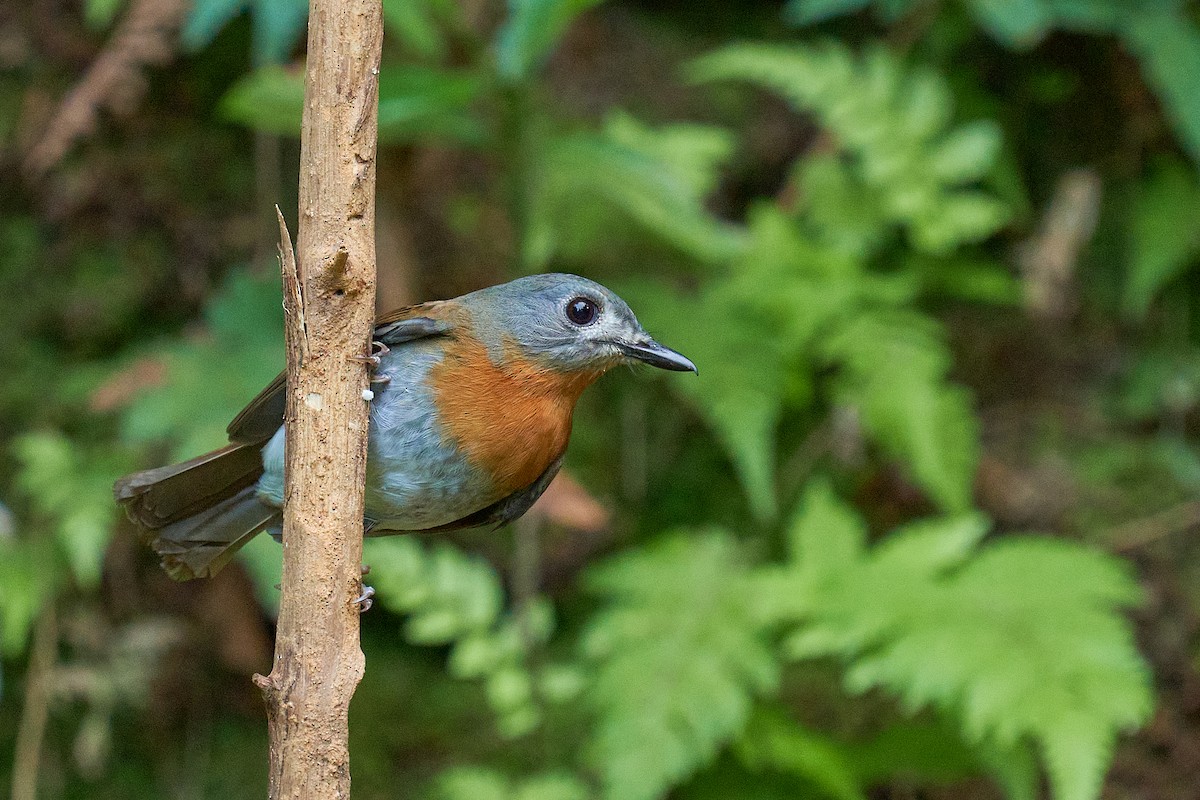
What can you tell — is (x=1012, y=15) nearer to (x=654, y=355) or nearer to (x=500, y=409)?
(x=654, y=355)

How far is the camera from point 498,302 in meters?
2.65

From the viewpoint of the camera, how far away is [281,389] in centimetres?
248

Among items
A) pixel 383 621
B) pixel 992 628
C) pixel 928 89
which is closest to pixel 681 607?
pixel 992 628

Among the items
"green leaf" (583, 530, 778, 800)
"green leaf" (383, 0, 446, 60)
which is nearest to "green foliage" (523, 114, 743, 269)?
"green leaf" (383, 0, 446, 60)

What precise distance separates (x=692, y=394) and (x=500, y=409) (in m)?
1.49

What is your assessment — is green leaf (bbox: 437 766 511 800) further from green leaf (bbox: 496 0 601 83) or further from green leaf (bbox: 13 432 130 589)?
green leaf (bbox: 496 0 601 83)

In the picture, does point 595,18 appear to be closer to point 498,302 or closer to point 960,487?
point 960,487

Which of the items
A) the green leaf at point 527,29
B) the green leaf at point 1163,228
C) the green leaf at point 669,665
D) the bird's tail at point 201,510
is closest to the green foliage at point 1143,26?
Answer: the green leaf at point 1163,228

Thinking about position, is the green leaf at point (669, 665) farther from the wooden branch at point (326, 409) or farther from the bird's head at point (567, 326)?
the wooden branch at point (326, 409)

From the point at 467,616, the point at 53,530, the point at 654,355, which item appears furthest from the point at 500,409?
the point at 53,530

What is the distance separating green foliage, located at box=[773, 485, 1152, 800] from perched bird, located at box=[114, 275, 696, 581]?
1221 mm

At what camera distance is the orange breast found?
2.47 m

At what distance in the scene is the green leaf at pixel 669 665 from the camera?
3.37m

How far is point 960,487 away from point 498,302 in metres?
1.85
